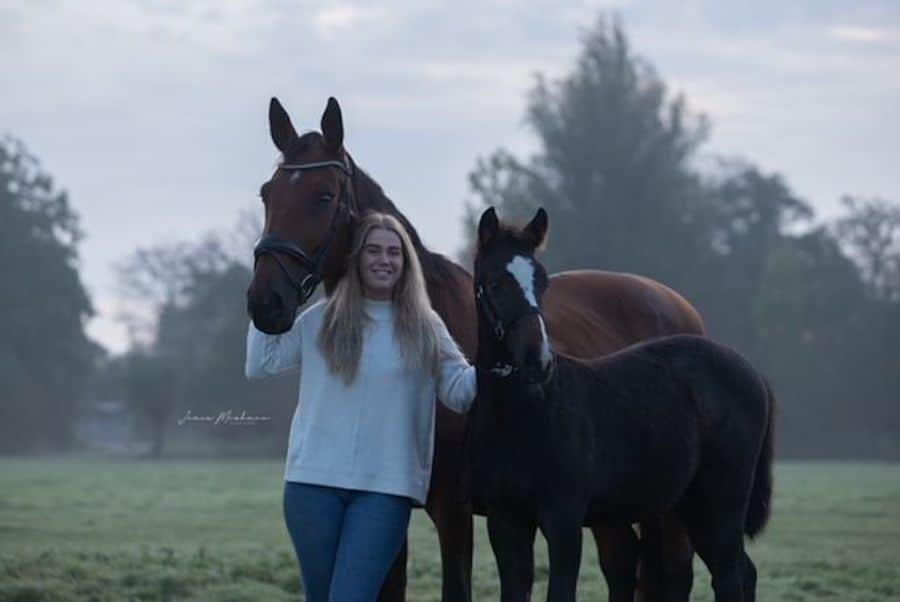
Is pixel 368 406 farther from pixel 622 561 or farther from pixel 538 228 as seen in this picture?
pixel 622 561

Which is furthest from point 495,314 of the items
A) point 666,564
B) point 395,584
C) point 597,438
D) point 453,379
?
point 666,564

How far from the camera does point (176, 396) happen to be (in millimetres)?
49531

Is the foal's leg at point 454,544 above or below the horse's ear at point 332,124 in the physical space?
below

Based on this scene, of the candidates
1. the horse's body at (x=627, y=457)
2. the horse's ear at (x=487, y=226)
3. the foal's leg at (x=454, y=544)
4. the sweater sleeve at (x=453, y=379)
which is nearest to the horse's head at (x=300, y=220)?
the sweater sleeve at (x=453, y=379)

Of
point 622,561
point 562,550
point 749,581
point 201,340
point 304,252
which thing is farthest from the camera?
point 201,340

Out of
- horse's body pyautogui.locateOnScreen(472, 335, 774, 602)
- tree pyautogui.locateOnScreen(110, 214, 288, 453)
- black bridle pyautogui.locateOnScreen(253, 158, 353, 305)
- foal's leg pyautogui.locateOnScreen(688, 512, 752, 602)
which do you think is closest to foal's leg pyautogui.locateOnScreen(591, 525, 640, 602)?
horse's body pyautogui.locateOnScreen(472, 335, 774, 602)

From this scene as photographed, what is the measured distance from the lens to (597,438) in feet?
20.9

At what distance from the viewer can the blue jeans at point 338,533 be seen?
5.72 m

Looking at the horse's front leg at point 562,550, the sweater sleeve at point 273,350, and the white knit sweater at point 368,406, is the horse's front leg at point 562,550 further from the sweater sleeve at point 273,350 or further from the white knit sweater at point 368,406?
the sweater sleeve at point 273,350

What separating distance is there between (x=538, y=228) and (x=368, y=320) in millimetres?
779

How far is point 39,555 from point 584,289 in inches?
202

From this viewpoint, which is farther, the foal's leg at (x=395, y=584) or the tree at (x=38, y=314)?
the tree at (x=38, y=314)

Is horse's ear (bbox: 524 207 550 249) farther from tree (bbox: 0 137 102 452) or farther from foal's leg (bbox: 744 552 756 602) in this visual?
tree (bbox: 0 137 102 452)

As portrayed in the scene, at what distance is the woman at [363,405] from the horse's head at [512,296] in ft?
0.57
